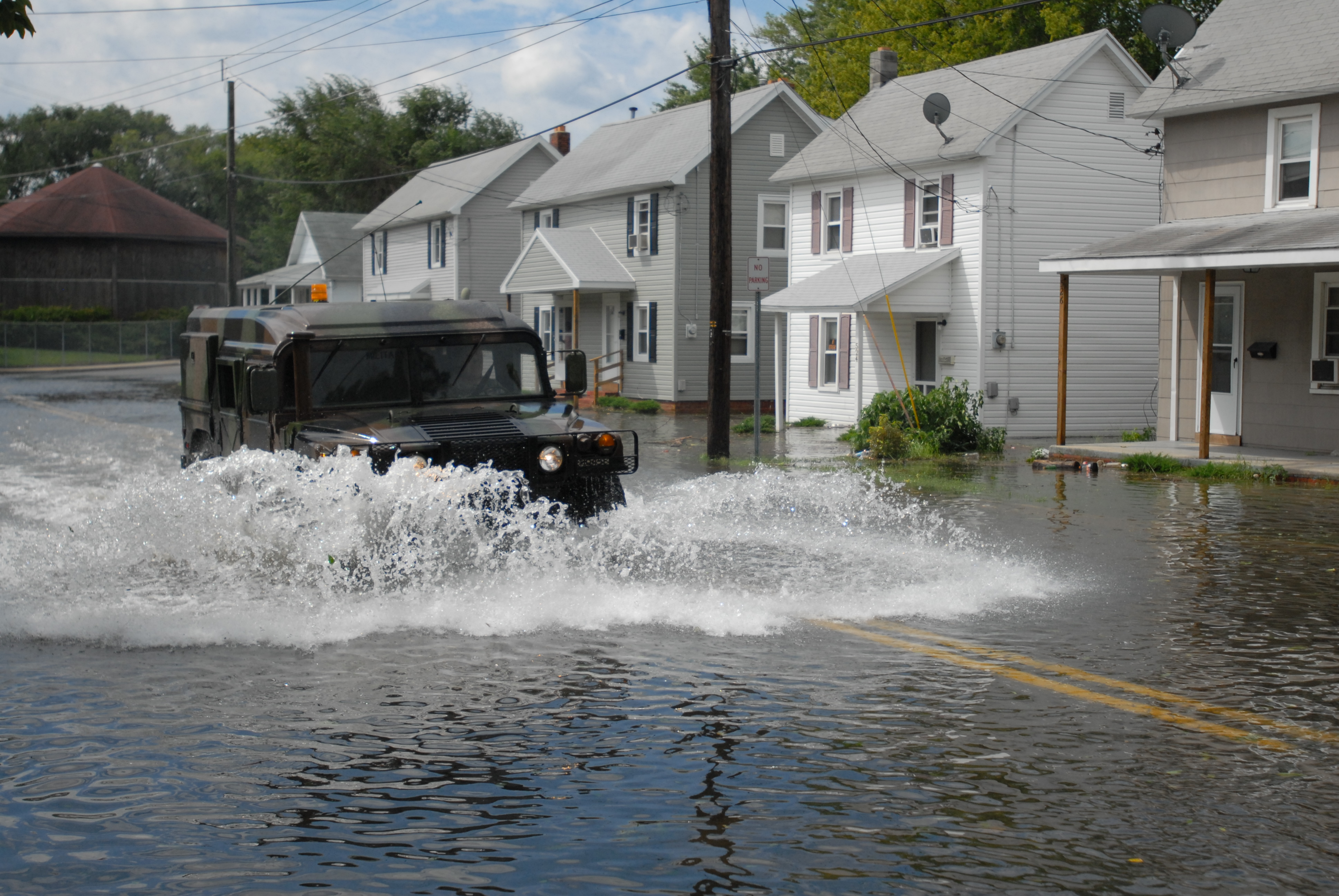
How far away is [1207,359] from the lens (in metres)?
19.3

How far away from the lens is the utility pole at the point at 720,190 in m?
20.7

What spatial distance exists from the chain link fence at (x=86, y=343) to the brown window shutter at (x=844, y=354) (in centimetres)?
4277

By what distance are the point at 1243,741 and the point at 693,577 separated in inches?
188

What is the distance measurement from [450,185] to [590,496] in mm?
44858

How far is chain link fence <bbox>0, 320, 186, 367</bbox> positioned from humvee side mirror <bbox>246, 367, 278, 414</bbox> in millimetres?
55592

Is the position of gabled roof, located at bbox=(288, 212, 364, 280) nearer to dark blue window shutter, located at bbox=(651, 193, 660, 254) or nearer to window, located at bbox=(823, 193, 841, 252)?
dark blue window shutter, located at bbox=(651, 193, 660, 254)

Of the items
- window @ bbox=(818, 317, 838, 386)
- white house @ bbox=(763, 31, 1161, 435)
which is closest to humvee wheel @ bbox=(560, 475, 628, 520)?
white house @ bbox=(763, 31, 1161, 435)

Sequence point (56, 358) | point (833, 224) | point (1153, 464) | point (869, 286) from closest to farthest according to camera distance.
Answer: point (1153, 464) < point (869, 286) < point (833, 224) < point (56, 358)

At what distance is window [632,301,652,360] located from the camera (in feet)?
123

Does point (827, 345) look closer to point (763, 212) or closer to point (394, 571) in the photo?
point (763, 212)

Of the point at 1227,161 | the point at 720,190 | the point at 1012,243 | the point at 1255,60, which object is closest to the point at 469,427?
the point at 720,190

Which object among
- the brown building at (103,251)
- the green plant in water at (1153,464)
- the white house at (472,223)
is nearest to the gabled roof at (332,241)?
the brown building at (103,251)

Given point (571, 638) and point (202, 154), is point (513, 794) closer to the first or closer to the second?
point (571, 638)

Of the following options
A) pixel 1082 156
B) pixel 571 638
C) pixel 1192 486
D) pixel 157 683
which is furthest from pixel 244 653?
pixel 1082 156
